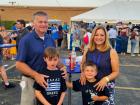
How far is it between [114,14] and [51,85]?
1583 centimetres

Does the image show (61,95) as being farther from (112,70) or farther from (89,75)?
(112,70)

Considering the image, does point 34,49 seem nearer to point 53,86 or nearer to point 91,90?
point 53,86

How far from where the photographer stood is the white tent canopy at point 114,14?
19234 millimetres

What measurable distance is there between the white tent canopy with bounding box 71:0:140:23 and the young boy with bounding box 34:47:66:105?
596 inches

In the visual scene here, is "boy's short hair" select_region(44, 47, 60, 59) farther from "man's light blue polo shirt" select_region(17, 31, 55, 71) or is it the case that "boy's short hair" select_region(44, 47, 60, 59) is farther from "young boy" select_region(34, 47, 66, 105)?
"man's light blue polo shirt" select_region(17, 31, 55, 71)

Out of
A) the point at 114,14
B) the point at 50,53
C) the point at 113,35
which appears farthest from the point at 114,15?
the point at 50,53

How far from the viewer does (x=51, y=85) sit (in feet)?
14.1

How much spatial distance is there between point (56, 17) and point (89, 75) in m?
35.5

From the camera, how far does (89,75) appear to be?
4391 mm

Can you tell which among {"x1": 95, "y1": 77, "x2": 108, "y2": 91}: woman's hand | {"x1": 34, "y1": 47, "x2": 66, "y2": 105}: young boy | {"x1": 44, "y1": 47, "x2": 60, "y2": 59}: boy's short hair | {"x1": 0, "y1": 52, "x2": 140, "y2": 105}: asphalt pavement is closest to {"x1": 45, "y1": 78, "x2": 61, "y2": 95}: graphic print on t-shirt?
{"x1": 34, "y1": 47, "x2": 66, "y2": 105}: young boy

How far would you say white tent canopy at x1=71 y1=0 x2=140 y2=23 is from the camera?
63.1 ft

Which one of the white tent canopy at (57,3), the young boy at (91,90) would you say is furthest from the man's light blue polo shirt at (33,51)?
the white tent canopy at (57,3)

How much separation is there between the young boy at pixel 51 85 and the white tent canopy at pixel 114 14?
15126mm

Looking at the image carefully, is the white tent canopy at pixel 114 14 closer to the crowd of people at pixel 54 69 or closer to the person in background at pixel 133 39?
the person in background at pixel 133 39
